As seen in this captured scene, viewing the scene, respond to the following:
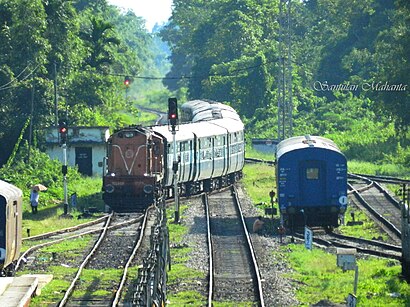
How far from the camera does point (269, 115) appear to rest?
8125 cm

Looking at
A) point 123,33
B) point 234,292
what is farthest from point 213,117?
point 123,33

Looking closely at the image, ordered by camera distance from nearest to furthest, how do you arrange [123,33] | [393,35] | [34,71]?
1. [34,71]
2. [393,35]
3. [123,33]

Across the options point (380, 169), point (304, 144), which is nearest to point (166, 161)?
point (304, 144)

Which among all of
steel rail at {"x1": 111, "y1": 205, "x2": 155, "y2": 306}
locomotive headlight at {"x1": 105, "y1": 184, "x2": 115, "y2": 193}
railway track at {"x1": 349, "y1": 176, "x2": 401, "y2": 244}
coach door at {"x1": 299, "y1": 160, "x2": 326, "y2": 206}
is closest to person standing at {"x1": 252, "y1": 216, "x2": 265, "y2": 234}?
coach door at {"x1": 299, "y1": 160, "x2": 326, "y2": 206}

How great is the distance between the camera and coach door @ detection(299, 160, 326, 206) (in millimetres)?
32906

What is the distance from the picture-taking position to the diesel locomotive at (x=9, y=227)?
77.0 ft

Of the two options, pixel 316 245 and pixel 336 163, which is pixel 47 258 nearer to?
pixel 316 245

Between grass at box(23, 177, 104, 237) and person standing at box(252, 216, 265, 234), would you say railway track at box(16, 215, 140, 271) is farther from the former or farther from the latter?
person standing at box(252, 216, 265, 234)

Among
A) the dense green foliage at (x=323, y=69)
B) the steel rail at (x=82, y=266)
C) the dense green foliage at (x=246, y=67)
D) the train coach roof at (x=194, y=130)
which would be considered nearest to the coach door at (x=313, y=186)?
the steel rail at (x=82, y=266)

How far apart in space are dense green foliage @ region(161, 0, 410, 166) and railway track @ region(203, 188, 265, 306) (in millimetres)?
22185

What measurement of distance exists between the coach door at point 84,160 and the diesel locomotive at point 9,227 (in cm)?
2350

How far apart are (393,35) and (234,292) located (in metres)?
44.8

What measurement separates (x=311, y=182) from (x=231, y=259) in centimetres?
609

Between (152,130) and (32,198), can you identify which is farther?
(152,130)
